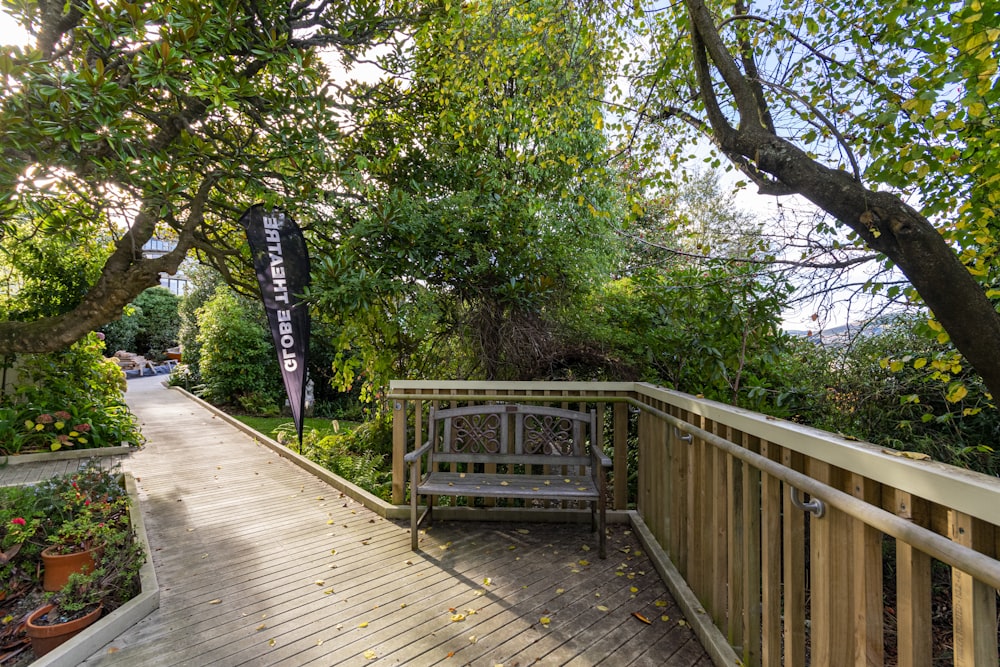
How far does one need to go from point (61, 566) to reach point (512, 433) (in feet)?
9.21

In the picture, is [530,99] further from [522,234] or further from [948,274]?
[948,274]

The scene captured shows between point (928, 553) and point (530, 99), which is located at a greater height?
point (530, 99)

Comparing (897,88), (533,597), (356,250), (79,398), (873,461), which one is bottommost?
(533,597)

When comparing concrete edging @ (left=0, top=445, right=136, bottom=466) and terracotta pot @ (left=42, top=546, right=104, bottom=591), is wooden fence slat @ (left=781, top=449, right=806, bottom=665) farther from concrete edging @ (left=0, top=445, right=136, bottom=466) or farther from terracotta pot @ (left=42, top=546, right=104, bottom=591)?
concrete edging @ (left=0, top=445, right=136, bottom=466)

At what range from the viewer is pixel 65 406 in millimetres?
6426

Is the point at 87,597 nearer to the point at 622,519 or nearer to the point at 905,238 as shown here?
the point at 622,519

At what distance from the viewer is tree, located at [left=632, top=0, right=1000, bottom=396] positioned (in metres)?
2.40

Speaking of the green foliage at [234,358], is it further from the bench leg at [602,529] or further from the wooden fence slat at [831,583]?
the wooden fence slat at [831,583]

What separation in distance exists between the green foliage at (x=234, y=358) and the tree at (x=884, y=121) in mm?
10644

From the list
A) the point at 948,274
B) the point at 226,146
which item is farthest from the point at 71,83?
the point at 948,274

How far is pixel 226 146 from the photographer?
4.87 m

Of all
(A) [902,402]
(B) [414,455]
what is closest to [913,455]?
(B) [414,455]

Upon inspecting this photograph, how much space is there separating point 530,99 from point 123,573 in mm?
4834

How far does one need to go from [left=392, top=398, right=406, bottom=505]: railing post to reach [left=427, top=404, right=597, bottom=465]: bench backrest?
0.97ft
